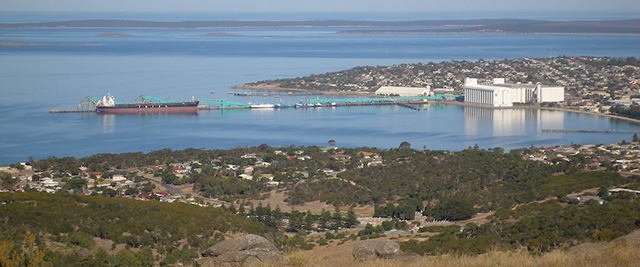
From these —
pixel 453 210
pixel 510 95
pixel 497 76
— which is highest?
pixel 497 76

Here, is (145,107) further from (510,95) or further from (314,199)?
(314,199)

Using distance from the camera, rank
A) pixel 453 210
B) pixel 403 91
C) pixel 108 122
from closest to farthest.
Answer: pixel 453 210 < pixel 108 122 < pixel 403 91

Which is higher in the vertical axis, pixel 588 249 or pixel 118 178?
pixel 588 249

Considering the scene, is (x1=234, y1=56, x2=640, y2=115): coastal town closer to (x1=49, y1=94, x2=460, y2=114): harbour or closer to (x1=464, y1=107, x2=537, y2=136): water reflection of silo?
(x1=49, y1=94, x2=460, y2=114): harbour

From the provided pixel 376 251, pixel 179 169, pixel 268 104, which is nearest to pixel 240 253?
pixel 376 251

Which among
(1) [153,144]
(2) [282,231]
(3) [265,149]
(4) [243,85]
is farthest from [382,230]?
(4) [243,85]

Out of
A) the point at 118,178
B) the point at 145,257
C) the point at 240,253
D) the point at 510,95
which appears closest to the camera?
the point at 240,253

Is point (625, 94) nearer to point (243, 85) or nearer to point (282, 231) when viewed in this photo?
point (243, 85)
